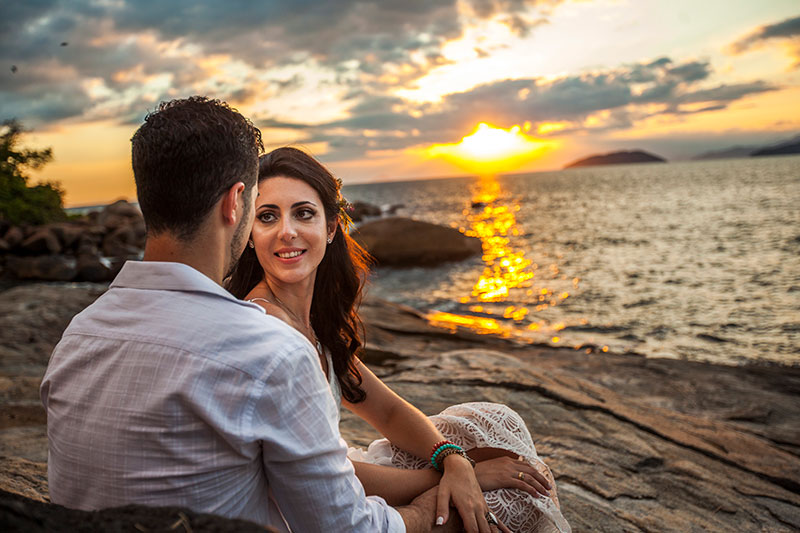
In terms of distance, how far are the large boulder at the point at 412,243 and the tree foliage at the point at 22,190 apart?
701 inches

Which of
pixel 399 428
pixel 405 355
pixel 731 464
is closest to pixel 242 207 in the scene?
pixel 399 428

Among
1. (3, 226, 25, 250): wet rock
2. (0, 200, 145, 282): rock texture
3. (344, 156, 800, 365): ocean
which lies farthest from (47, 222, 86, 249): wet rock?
(344, 156, 800, 365): ocean

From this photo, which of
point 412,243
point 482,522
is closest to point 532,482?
point 482,522

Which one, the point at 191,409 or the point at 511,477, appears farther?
the point at 511,477

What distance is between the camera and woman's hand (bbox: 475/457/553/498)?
8.01 ft

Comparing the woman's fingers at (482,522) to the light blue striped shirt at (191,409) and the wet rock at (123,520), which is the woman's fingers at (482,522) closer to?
the light blue striped shirt at (191,409)

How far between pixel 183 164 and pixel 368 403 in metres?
1.74

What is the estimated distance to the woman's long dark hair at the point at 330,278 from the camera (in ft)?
9.47

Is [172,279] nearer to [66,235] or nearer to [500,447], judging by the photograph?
[500,447]

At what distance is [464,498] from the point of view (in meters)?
2.25

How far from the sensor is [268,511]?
1583mm

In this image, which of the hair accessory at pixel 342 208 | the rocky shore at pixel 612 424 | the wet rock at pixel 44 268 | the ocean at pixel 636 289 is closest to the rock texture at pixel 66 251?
the wet rock at pixel 44 268

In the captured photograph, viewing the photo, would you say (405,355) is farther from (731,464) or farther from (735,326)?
(735,326)

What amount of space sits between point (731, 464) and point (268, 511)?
4638mm
